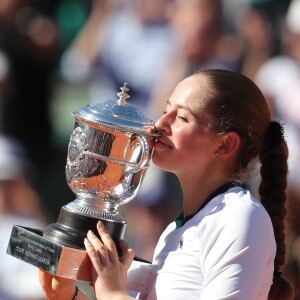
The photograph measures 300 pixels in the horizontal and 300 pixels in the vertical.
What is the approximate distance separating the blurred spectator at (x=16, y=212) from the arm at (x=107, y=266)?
8.36 ft

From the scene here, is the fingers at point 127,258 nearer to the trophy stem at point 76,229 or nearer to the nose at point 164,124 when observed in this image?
the trophy stem at point 76,229

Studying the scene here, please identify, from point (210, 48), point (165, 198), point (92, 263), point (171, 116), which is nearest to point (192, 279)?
point (92, 263)

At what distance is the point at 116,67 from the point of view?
562 centimetres

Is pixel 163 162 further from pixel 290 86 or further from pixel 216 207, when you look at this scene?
pixel 290 86

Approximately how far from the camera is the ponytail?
250cm

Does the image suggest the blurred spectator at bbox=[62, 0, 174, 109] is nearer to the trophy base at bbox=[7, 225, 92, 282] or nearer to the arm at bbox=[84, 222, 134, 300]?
the trophy base at bbox=[7, 225, 92, 282]

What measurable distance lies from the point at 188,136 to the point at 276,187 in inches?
13.3

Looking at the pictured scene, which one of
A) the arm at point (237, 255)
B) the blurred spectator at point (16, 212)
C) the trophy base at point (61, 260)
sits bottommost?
the blurred spectator at point (16, 212)

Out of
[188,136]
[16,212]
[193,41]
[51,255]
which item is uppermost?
[193,41]

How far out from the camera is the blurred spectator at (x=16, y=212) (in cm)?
483

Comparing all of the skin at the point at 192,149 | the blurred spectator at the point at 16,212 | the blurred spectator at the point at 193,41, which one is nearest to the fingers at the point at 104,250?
the skin at the point at 192,149

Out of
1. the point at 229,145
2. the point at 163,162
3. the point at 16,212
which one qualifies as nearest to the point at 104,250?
the point at 163,162

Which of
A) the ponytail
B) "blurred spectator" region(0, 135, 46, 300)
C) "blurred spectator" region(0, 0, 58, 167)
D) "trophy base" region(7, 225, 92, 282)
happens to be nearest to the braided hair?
the ponytail

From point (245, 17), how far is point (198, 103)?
10.9 ft
